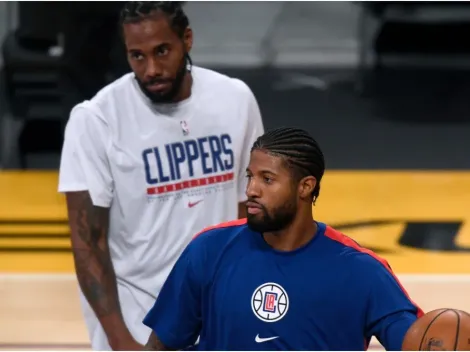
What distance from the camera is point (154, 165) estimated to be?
286cm

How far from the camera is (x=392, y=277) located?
7.31 feet

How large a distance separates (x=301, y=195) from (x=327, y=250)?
0.47 feet

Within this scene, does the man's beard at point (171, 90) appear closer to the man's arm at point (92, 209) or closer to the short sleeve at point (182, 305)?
the man's arm at point (92, 209)

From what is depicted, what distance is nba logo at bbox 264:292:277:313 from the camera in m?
2.22

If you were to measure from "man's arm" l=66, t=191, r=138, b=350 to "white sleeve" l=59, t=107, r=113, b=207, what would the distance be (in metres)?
0.03

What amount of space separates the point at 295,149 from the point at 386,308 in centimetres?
42

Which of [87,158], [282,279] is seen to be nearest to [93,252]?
[87,158]

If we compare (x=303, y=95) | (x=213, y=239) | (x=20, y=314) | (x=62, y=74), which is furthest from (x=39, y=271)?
(x=213, y=239)

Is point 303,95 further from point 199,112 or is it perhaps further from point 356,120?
point 199,112

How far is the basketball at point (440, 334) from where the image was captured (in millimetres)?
2043

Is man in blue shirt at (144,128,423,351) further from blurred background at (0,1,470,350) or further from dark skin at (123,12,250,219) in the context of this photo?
blurred background at (0,1,470,350)

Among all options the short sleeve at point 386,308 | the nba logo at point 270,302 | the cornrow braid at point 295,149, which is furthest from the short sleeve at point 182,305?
the short sleeve at point 386,308

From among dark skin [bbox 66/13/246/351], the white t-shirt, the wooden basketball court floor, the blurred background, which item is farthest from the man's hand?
the blurred background

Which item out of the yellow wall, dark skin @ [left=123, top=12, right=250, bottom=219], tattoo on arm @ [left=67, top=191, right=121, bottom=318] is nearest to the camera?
dark skin @ [left=123, top=12, right=250, bottom=219]
